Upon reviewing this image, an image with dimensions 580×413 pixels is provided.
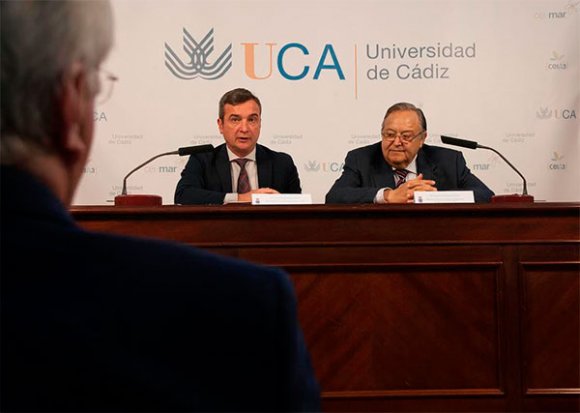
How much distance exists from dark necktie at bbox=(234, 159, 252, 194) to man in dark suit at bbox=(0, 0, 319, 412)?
4.00 metres

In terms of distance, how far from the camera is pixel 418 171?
476 centimetres

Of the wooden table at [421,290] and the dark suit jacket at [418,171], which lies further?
the dark suit jacket at [418,171]

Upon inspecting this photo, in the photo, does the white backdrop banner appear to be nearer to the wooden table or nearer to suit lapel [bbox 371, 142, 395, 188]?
suit lapel [bbox 371, 142, 395, 188]

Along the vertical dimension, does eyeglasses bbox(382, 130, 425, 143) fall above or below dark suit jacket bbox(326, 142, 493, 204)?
above

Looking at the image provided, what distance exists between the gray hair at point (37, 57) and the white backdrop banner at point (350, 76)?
504 cm

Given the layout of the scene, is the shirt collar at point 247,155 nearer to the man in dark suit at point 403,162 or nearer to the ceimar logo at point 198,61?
the man in dark suit at point 403,162

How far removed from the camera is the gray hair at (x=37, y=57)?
719mm

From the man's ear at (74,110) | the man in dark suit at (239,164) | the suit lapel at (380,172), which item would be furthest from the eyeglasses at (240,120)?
the man's ear at (74,110)

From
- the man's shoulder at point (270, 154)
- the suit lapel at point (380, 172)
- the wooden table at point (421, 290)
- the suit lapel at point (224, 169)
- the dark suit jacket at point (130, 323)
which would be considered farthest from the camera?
the man's shoulder at point (270, 154)

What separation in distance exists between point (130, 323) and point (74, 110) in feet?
0.67

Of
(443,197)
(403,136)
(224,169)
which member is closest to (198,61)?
(224,169)

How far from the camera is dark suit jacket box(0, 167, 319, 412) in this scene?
0.67 meters

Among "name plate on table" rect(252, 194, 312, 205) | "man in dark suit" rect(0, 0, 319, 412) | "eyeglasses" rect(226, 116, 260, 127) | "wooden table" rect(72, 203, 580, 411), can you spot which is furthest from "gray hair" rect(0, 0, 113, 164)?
"eyeglasses" rect(226, 116, 260, 127)

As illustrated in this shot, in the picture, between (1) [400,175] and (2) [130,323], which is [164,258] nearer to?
(2) [130,323]
